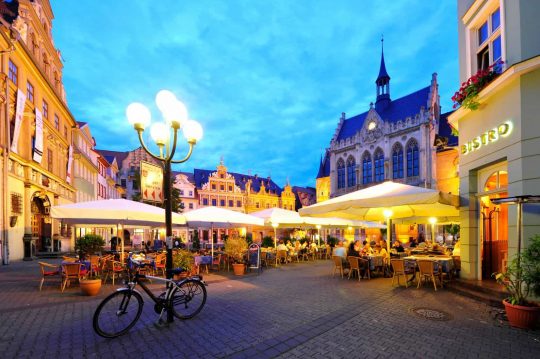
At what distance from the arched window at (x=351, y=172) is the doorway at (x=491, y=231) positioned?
3995cm

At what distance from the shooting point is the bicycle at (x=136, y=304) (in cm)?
490

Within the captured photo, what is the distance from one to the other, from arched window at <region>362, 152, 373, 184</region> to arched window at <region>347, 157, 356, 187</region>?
5.81ft

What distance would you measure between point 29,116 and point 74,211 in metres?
13.5

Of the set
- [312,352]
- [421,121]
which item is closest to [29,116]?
[312,352]

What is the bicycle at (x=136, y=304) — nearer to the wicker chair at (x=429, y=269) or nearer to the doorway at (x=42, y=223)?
the wicker chair at (x=429, y=269)

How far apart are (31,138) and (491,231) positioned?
77.8 ft

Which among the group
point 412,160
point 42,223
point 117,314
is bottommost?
point 117,314

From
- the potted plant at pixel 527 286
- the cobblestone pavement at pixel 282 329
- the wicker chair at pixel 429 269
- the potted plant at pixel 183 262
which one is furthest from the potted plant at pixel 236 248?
the potted plant at pixel 527 286

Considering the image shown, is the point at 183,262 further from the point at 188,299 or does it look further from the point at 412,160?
the point at 412,160

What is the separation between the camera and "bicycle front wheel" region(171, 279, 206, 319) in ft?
19.3

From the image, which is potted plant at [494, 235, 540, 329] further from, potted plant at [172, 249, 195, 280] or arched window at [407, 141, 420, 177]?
arched window at [407, 141, 420, 177]

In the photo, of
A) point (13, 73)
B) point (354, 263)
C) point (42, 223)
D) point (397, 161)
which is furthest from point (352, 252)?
point (397, 161)

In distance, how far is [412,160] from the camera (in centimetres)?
4169

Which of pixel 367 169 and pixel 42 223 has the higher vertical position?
pixel 367 169
